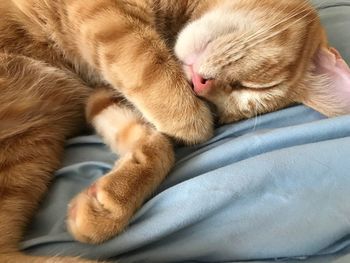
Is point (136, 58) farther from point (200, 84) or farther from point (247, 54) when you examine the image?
point (247, 54)

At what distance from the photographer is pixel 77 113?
1405mm

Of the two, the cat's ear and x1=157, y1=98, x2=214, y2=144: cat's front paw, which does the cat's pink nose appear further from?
the cat's ear

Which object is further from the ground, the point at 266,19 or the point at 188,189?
the point at 266,19

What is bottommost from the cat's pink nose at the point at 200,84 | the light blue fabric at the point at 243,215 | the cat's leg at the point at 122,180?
the light blue fabric at the point at 243,215

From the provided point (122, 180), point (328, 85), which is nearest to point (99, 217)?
point (122, 180)

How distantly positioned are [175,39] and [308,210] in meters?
0.59

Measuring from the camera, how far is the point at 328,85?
4.43ft

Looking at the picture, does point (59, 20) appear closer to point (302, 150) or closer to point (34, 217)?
point (34, 217)

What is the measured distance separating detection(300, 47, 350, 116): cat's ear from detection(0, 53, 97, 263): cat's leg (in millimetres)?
586

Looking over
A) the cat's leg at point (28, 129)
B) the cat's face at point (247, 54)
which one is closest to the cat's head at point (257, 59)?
the cat's face at point (247, 54)

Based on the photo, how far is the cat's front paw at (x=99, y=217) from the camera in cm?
100

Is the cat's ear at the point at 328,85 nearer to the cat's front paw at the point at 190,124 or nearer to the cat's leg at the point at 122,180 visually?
the cat's front paw at the point at 190,124

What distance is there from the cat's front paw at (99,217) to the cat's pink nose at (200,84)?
35 centimetres

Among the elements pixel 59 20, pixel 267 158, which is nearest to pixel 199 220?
pixel 267 158
